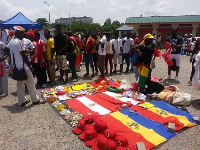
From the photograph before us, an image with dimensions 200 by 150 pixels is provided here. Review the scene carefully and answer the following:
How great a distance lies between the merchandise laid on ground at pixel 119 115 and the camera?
3.18 m

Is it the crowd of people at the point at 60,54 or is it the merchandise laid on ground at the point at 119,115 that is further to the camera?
the crowd of people at the point at 60,54

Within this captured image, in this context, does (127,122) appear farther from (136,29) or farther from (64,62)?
(136,29)

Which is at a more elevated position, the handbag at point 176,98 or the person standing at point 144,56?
the person standing at point 144,56

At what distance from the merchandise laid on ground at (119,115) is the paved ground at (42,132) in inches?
5.7

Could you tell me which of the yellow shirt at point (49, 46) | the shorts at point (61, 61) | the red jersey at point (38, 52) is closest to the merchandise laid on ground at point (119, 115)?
the shorts at point (61, 61)

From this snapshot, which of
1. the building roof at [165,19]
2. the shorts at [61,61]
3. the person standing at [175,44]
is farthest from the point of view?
the building roof at [165,19]

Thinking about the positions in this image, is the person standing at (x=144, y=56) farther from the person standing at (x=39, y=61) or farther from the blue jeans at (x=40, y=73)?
the blue jeans at (x=40, y=73)

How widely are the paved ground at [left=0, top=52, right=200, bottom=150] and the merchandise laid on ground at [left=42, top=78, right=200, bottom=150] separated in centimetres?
15

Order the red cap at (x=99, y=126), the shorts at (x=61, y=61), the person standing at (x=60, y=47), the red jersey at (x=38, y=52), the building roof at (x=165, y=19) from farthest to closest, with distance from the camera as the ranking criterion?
the building roof at (x=165, y=19) → the shorts at (x=61, y=61) → the person standing at (x=60, y=47) → the red jersey at (x=38, y=52) → the red cap at (x=99, y=126)

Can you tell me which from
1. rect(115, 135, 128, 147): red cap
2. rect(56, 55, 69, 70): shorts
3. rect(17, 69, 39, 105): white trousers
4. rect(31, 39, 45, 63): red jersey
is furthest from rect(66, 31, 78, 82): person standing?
rect(115, 135, 128, 147): red cap

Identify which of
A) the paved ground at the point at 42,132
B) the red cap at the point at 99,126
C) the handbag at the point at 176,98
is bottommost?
the paved ground at the point at 42,132

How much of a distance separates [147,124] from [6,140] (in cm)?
270

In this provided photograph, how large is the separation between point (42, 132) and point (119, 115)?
5.43 feet

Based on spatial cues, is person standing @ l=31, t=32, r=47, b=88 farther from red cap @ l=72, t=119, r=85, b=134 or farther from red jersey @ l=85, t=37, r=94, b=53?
red cap @ l=72, t=119, r=85, b=134
